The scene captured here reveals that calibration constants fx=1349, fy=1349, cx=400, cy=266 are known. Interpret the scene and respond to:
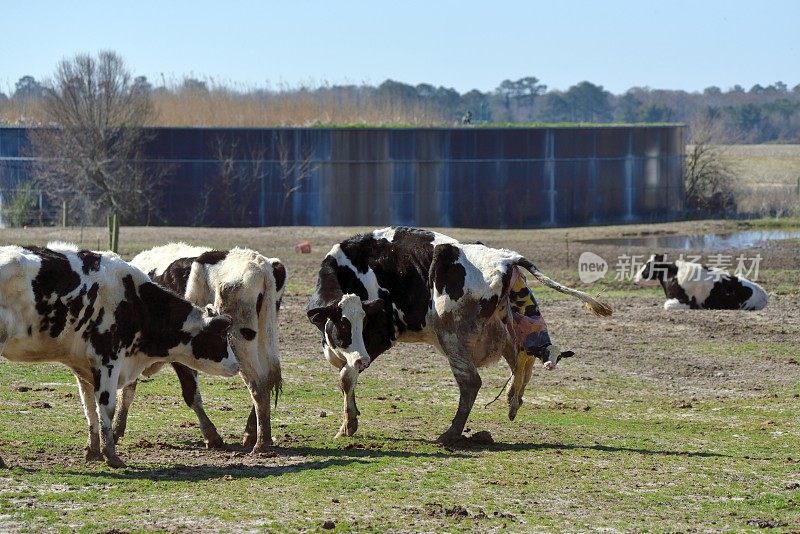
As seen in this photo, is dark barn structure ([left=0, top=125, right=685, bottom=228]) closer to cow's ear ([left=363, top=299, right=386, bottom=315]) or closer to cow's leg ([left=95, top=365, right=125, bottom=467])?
cow's ear ([left=363, top=299, right=386, bottom=315])

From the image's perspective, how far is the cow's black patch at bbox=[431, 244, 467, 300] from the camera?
13688 mm

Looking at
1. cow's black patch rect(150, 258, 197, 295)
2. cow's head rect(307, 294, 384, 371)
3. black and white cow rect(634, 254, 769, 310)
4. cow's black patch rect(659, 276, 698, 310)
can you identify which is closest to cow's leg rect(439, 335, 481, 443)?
cow's head rect(307, 294, 384, 371)

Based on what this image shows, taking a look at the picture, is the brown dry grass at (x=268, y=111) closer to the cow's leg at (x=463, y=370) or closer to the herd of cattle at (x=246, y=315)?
the herd of cattle at (x=246, y=315)

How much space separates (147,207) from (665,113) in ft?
406

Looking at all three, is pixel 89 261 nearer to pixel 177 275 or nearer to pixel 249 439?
pixel 177 275

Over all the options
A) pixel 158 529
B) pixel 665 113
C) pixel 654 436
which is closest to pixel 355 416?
pixel 654 436

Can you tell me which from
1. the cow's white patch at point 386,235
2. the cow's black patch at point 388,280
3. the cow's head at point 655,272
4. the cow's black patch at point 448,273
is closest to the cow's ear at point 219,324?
the cow's black patch at point 388,280

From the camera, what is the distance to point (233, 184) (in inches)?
1969

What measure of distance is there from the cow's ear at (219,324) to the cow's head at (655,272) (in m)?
17.0

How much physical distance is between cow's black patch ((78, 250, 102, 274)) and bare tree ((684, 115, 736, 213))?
48313mm

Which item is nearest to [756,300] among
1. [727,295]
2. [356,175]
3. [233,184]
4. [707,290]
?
[727,295]

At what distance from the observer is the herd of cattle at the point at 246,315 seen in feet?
38.7

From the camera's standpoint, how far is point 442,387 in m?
17.1

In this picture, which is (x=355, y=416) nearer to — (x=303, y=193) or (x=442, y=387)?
(x=442, y=387)
